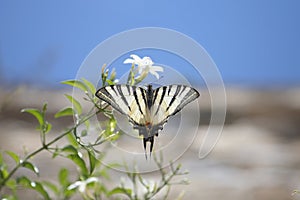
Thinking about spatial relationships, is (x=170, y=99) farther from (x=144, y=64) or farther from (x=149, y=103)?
(x=144, y=64)

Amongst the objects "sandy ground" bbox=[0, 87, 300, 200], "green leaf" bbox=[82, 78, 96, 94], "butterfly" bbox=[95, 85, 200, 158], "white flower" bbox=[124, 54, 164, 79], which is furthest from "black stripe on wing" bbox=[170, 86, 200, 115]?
"sandy ground" bbox=[0, 87, 300, 200]

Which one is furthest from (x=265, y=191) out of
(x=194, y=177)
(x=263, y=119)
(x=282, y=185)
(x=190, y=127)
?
(x=190, y=127)

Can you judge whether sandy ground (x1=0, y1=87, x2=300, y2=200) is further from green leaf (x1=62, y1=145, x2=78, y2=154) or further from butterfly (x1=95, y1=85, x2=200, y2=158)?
butterfly (x1=95, y1=85, x2=200, y2=158)

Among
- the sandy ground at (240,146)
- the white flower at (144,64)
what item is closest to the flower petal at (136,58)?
the white flower at (144,64)

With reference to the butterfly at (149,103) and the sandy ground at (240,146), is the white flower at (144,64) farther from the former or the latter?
the sandy ground at (240,146)

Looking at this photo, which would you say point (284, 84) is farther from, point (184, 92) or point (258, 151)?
point (184, 92)

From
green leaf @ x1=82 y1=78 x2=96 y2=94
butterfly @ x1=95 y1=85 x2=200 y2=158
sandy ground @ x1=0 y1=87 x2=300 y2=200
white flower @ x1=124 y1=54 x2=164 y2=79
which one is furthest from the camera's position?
sandy ground @ x1=0 y1=87 x2=300 y2=200

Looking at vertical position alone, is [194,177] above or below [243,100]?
below
